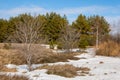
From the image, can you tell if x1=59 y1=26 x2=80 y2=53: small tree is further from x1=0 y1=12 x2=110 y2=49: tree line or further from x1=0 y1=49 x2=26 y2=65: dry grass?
x1=0 y1=49 x2=26 y2=65: dry grass

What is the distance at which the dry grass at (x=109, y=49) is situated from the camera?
2753 centimetres

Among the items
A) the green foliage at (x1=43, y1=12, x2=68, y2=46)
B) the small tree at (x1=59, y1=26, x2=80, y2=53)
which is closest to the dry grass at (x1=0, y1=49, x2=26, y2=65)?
the small tree at (x1=59, y1=26, x2=80, y2=53)

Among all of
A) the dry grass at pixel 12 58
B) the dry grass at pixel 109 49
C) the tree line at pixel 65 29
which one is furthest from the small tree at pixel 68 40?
the dry grass at pixel 12 58

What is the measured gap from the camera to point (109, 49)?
92.4 feet

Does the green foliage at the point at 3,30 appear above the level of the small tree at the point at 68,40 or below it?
above

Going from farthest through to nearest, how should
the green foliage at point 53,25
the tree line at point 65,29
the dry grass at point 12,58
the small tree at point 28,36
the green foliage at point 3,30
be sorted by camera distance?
the green foliage at point 53,25, the green foliage at point 3,30, the tree line at point 65,29, the dry grass at point 12,58, the small tree at point 28,36

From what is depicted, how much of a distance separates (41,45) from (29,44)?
702mm

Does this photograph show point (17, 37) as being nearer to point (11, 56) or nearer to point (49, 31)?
point (11, 56)

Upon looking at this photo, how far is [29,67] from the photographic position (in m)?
15.1

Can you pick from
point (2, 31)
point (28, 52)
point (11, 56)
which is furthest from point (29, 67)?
point (2, 31)

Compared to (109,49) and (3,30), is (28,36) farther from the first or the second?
(3,30)

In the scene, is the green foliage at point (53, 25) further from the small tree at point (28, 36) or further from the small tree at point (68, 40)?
the small tree at point (28, 36)

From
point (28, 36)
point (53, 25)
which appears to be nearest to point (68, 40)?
point (28, 36)

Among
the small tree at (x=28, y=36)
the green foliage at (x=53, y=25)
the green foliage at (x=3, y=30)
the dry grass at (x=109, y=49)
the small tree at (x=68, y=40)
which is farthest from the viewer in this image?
the green foliage at (x=53, y=25)
